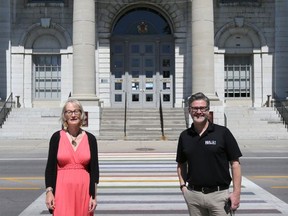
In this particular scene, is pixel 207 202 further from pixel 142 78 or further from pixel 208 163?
pixel 142 78

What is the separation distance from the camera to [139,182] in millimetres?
11414

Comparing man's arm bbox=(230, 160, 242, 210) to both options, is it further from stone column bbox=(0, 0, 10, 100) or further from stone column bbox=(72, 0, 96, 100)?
stone column bbox=(0, 0, 10, 100)

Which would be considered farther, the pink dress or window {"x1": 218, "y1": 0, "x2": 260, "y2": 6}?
window {"x1": 218, "y1": 0, "x2": 260, "y2": 6}

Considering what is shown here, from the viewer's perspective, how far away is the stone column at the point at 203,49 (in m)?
25.2

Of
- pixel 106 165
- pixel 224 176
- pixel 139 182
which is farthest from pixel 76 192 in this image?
pixel 106 165

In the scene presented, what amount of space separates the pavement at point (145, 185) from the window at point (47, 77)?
31.1 ft

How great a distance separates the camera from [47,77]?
3011 centimetres

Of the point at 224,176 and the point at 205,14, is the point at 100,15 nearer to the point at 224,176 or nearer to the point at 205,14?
the point at 205,14

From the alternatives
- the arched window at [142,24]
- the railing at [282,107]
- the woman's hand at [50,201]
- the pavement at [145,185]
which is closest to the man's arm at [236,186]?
the woman's hand at [50,201]

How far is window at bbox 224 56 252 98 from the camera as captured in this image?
1193 inches

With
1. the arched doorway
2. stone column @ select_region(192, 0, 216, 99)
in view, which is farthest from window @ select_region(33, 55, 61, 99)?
stone column @ select_region(192, 0, 216, 99)

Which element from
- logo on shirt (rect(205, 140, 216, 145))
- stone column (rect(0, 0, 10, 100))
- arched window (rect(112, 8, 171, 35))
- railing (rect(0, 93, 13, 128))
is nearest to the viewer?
logo on shirt (rect(205, 140, 216, 145))

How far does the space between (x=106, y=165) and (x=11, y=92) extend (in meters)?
16.2

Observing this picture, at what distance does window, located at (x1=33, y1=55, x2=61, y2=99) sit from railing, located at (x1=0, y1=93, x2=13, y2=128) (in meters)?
1.78
